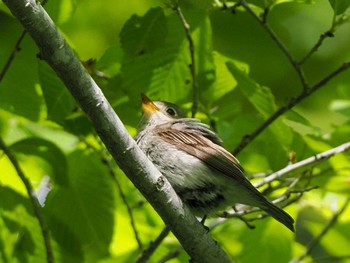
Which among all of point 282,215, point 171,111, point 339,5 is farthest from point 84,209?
point 339,5

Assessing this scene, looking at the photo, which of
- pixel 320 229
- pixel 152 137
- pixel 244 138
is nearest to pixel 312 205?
pixel 320 229

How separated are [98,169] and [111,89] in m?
0.53

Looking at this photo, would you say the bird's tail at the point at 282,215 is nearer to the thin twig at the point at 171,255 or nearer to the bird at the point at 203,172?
the bird at the point at 203,172

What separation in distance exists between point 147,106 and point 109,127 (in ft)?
4.95

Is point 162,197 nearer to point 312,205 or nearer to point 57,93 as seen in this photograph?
point 57,93

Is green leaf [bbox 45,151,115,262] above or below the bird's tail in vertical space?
above

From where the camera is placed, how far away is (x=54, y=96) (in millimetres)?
4559

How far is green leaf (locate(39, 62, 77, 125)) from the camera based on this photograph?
4.45 m

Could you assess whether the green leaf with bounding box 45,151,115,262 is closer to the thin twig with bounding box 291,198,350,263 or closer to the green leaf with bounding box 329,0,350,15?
the thin twig with bounding box 291,198,350,263

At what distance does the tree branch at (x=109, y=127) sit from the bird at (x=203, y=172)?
506 mm

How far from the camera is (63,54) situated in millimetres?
3355

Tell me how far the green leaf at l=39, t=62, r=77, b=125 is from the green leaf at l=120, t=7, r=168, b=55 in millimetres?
444

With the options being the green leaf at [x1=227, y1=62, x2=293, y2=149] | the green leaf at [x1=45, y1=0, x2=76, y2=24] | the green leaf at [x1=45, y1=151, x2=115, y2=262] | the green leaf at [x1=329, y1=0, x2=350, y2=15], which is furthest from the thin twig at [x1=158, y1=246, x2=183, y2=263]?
the green leaf at [x1=329, y1=0, x2=350, y2=15]

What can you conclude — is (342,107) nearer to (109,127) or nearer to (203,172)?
(203,172)
